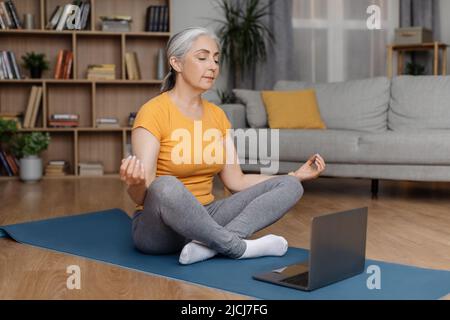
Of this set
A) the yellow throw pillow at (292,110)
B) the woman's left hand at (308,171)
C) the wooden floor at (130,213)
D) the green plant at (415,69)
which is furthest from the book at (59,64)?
the woman's left hand at (308,171)

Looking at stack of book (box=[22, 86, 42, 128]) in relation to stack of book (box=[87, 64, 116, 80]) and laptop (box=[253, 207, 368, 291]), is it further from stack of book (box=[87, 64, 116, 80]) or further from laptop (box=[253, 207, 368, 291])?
laptop (box=[253, 207, 368, 291])

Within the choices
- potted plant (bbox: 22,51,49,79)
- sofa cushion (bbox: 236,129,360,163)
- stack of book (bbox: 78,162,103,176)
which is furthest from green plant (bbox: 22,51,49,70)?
sofa cushion (bbox: 236,129,360,163)

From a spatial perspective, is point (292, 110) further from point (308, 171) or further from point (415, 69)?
point (308, 171)

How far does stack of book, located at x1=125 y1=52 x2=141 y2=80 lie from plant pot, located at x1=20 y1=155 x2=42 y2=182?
1027mm

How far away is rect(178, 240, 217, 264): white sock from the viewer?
219 centimetres

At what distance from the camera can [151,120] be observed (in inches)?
89.9

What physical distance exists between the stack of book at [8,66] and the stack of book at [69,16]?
0.38m

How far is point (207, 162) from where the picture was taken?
94.6 inches

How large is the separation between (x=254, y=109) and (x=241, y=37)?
4.34 feet

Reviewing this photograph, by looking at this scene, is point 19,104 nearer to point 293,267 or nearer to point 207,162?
point 207,162

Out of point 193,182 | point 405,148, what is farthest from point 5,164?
point 193,182
